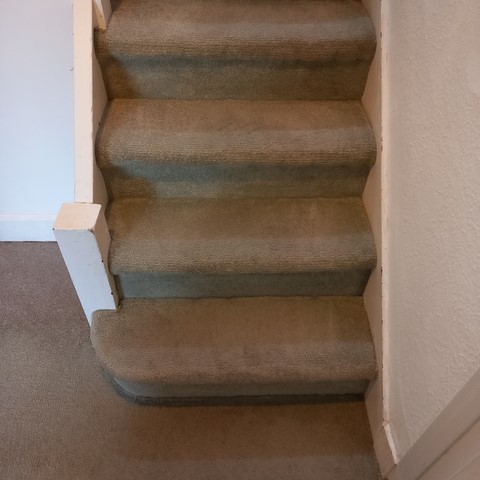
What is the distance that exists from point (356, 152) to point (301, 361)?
62cm

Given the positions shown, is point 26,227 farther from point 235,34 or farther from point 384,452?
point 384,452

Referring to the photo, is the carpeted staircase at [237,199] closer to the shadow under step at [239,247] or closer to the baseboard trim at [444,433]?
the shadow under step at [239,247]

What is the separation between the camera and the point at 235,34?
4.20 feet

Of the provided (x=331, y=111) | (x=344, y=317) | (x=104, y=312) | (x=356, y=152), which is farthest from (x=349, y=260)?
(x=104, y=312)

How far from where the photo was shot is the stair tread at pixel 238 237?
125cm

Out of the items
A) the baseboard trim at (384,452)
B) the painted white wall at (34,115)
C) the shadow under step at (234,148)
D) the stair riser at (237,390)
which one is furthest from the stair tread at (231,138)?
the baseboard trim at (384,452)

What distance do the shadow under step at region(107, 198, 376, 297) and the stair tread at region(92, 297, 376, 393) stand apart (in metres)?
0.06

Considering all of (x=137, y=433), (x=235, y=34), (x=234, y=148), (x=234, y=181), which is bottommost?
(x=137, y=433)

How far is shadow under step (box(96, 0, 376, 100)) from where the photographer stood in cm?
127

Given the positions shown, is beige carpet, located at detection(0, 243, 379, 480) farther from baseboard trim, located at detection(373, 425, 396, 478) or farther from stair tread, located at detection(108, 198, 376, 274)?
stair tread, located at detection(108, 198, 376, 274)

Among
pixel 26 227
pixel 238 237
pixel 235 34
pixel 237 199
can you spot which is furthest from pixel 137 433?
pixel 235 34

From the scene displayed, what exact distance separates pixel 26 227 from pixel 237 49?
1160 mm

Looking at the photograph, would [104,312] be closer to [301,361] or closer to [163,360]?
[163,360]

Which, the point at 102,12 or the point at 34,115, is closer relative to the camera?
the point at 102,12
